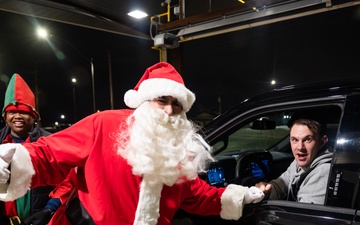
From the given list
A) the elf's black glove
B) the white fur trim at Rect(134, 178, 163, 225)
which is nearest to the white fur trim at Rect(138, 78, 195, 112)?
the white fur trim at Rect(134, 178, 163, 225)

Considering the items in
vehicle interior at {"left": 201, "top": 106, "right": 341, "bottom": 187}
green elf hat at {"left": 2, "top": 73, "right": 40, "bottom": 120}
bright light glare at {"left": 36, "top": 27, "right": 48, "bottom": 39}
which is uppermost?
bright light glare at {"left": 36, "top": 27, "right": 48, "bottom": 39}

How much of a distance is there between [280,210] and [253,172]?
4.09 ft

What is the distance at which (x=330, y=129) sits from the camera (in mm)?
2418

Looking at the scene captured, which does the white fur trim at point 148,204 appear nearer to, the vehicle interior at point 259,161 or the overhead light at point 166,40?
the vehicle interior at point 259,161

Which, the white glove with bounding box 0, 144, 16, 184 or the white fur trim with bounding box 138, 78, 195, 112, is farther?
the white fur trim with bounding box 138, 78, 195, 112

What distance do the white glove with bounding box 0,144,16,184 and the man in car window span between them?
1.41 metres

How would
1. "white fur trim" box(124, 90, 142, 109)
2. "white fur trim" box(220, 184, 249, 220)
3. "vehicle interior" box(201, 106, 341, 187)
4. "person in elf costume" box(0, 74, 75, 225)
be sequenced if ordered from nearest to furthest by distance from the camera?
"white fur trim" box(220, 184, 249, 220) → "white fur trim" box(124, 90, 142, 109) → "vehicle interior" box(201, 106, 341, 187) → "person in elf costume" box(0, 74, 75, 225)

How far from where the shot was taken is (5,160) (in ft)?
4.95

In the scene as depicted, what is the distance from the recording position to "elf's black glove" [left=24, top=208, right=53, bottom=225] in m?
2.37

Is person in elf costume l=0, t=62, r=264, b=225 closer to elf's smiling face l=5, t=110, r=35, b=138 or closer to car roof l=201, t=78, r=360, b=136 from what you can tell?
car roof l=201, t=78, r=360, b=136

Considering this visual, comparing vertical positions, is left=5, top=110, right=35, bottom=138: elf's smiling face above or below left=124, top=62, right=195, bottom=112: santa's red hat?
below

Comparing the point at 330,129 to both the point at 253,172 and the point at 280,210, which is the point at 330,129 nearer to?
the point at 253,172

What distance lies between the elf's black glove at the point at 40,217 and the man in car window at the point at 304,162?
1.63 metres

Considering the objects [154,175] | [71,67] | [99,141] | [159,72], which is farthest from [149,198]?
[71,67]
